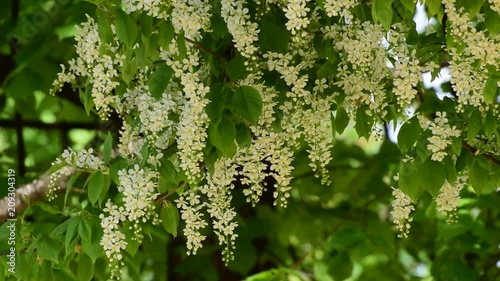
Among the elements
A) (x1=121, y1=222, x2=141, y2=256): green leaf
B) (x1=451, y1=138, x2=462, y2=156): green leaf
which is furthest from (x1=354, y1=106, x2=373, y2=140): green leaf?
(x1=121, y1=222, x2=141, y2=256): green leaf

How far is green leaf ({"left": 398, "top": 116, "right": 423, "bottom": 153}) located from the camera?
2.58 m

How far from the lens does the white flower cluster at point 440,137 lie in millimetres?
2523

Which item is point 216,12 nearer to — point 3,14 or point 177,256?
point 3,14

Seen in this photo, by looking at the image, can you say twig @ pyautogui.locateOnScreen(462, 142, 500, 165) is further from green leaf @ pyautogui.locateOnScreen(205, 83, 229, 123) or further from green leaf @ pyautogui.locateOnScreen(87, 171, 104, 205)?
green leaf @ pyautogui.locateOnScreen(87, 171, 104, 205)

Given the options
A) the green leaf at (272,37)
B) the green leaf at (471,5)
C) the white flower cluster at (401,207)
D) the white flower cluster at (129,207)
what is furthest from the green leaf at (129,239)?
the green leaf at (471,5)

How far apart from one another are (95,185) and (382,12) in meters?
0.87

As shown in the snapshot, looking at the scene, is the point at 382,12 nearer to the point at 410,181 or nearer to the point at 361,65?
the point at 361,65

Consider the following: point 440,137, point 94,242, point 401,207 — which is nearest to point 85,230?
point 94,242

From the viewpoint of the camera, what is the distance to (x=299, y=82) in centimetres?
262

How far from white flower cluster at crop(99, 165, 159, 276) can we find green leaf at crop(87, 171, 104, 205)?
50 millimetres

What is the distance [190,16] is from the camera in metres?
2.46

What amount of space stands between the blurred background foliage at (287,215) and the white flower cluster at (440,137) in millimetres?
1602

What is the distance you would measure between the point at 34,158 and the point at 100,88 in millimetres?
3174

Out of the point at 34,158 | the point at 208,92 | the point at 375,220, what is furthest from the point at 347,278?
the point at 208,92
